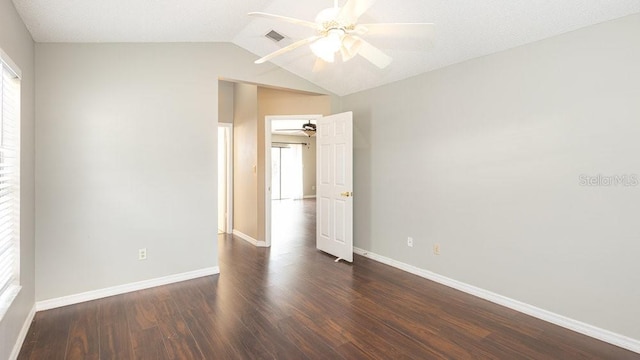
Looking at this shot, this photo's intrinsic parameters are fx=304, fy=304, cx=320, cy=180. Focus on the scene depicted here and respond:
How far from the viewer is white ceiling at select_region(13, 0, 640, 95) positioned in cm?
234

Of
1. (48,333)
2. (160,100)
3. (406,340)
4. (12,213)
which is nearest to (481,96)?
(406,340)

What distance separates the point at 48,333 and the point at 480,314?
363 cm

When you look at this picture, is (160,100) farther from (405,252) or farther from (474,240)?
(474,240)

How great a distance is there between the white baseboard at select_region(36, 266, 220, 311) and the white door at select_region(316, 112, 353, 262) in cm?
165

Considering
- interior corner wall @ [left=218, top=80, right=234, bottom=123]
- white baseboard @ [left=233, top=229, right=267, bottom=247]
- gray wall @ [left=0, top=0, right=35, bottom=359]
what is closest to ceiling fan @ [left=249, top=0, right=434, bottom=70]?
gray wall @ [left=0, top=0, right=35, bottom=359]

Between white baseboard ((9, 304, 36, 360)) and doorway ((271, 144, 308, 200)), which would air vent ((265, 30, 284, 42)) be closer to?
white baseboard ((9, 304, 36, 360))

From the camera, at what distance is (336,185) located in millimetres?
4406

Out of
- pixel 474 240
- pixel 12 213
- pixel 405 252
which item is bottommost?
pixel 405 252

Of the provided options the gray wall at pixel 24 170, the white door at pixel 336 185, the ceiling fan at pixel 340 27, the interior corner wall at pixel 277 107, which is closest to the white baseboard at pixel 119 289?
the gray wall at pixel 24 170

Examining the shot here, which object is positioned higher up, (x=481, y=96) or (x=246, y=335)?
(x=481, y=96)

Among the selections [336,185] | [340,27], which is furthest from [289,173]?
[340,27]

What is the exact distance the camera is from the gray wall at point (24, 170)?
201 cm

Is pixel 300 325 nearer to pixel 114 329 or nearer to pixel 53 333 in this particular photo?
pixel 114 329

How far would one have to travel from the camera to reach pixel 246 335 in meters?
2.40
